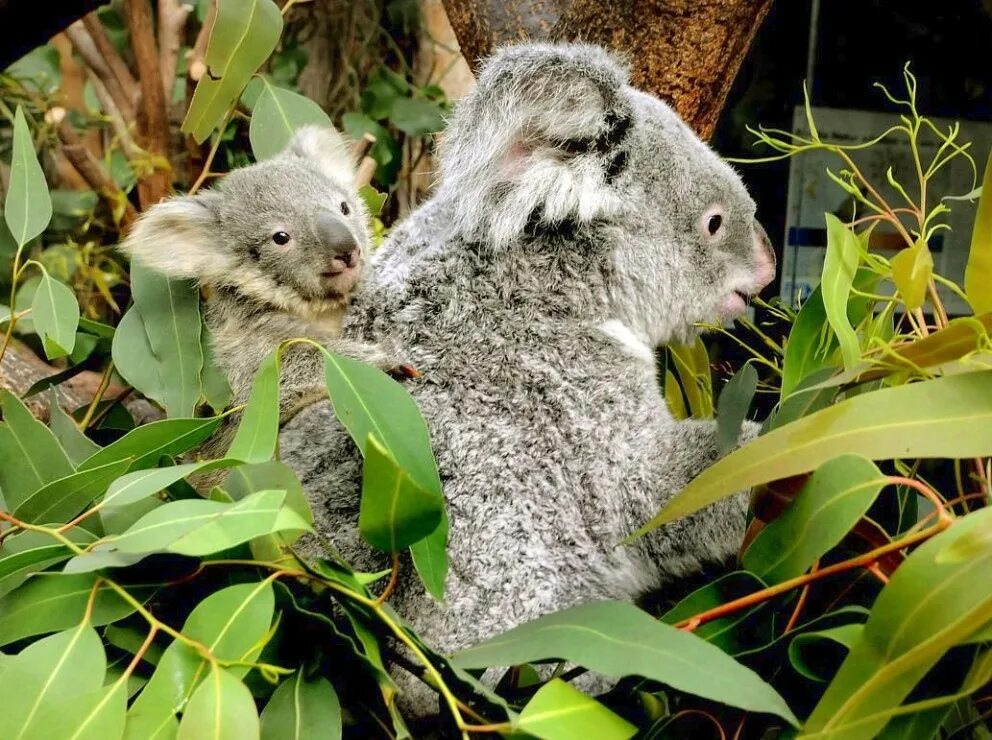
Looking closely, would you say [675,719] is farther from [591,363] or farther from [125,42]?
[125,42]

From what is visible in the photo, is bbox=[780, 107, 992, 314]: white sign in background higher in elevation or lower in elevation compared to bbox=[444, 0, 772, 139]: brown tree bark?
lower

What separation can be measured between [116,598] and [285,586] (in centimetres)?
21

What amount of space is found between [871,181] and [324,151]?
4.34 feet

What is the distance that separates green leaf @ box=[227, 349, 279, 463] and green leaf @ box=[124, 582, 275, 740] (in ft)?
0.52

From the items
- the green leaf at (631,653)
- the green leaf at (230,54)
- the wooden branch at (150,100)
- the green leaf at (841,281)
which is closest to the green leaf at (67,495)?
the green leaf at (631,653)

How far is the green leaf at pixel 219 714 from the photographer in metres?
0.98

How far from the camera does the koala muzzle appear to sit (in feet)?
5.51

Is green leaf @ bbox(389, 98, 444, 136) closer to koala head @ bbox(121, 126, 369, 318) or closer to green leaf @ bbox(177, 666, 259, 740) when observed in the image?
koala head @ bbox(121, 126, 369, 318)

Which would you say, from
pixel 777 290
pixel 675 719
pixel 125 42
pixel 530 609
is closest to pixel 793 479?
pixel 675 719

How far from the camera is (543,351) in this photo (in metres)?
1.44

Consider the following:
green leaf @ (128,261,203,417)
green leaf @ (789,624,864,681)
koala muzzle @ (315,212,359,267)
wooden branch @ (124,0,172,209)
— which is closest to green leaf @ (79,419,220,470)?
green leaf @ (128,261,203,417)

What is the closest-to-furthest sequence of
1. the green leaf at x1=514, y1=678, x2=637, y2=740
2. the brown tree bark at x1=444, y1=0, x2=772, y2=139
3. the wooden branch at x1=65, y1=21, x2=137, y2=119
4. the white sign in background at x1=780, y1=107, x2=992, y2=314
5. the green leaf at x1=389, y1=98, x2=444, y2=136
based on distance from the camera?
the green leaf at x1=514, y1=678, x2=637, y2=740 < the brown tree bark at x1=444, y1=0, x2=772, y2=139 < the white sign in background at x1=780, y1=107, x2=992, y2=314 < the wooden branch at x1=65, y1=21, x2=137, y2=119 < the green leaf at x1=389, y1=98, x2=444, y2=136

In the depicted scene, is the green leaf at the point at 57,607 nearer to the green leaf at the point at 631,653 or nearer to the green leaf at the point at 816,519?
the green leaf at the point at 631,653

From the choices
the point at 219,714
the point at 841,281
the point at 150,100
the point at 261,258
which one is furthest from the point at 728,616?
the point at 150,100
